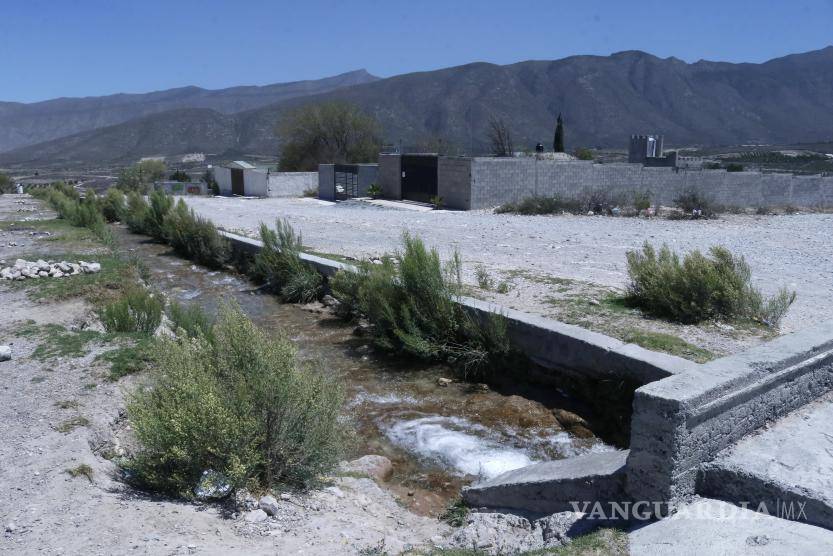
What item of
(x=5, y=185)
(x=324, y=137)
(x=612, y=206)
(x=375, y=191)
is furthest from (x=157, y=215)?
(x=5, y=185)

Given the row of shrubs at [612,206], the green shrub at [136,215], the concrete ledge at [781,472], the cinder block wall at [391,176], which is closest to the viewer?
the concrete ledge at [781,472]

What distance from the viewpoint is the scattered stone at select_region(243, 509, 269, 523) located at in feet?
14.5

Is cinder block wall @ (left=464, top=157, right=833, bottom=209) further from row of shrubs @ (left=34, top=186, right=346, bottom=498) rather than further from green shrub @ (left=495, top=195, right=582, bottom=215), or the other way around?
row of shrubs @ (left=34, top=186, right=346, bottom=498)

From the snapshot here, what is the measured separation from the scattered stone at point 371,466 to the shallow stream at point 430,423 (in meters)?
0.09

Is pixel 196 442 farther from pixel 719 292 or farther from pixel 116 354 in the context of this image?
pixel 719 292

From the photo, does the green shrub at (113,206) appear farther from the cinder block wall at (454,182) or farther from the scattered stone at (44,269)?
the scattered stone at (44,269)

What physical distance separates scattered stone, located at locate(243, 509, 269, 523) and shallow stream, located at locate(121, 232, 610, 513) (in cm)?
152

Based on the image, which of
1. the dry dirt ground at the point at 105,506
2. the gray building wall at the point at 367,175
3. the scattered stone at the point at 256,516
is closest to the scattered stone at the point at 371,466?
the dry dirt ground at the point at 105,506

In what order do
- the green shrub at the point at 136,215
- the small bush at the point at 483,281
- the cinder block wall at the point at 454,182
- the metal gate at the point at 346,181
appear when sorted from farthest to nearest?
the metal gate at the point at 346,181 < the cinder block wall at the point at 454,182 < the green shrub at the point at 136,215 < the small bush at the point at 483,281

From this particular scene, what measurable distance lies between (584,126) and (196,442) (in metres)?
120

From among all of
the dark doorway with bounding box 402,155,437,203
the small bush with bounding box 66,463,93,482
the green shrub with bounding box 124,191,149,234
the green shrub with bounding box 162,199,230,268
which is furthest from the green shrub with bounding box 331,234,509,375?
the dark doorway with bounding box 402,155,437,203

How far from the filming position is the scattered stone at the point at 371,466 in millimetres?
6109

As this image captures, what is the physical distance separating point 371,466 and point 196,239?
47.8 feet

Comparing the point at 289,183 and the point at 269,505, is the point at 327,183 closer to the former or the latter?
the point at 289,183
